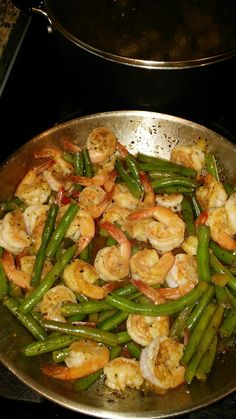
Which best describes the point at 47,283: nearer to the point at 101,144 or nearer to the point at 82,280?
the point at 82,280

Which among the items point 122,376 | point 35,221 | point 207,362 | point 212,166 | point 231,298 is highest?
point 35,221

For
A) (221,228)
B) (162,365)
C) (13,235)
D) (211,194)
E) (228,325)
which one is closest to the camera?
(162,365)

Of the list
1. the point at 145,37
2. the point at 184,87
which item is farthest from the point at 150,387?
the point at 145,37

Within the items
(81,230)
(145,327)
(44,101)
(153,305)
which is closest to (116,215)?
(81,230)

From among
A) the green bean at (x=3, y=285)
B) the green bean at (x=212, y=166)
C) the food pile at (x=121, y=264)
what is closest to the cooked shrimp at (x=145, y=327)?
the food pile at (x=121, y=264)

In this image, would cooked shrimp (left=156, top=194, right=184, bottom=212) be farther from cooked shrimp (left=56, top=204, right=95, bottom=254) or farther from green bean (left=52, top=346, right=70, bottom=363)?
green bean (left=52, top=346, right=70, bottom=363)

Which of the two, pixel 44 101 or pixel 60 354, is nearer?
pixel 60 354

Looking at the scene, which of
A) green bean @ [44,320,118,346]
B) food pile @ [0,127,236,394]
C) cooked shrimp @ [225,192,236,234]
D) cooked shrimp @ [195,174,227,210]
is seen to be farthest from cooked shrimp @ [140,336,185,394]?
cooked shrimp @ [195,174,227,210]
